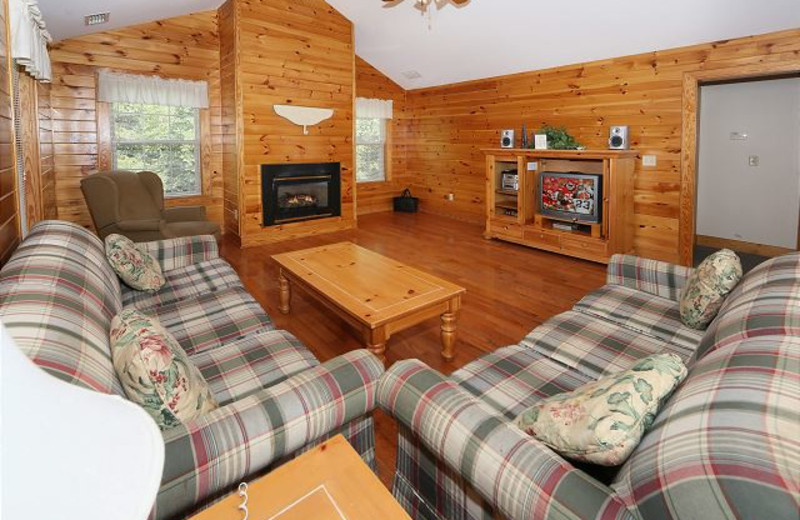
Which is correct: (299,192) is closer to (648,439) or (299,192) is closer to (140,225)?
(140,225)

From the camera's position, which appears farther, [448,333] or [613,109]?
[613,109]

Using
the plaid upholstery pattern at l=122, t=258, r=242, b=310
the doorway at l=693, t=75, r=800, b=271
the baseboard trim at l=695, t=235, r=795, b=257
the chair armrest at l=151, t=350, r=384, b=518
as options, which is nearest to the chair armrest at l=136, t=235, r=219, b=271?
the plaid upholstery pattern at l=122, t=258, r=242, b=310

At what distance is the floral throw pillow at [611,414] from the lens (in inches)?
39.3

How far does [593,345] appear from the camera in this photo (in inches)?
78.9

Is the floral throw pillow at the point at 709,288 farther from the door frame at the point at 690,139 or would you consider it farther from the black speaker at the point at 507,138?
the black speaker at the point at 507,138

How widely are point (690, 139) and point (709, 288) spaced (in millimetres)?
3190

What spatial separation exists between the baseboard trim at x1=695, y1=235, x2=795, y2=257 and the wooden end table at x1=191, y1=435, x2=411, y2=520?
5.72 meters

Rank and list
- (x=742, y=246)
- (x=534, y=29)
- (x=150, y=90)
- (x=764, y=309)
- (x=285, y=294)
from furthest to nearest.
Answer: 1. (x=150, y=90)
2. (x=742, y=246)
3. (x=534, y=29)
4. (x=285, y=294)
5. (x=764, y=309)

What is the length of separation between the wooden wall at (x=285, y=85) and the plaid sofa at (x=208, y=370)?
11.5 ft

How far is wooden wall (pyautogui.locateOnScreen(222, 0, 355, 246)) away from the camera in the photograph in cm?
538

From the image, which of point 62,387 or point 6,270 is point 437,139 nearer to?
point 6,270

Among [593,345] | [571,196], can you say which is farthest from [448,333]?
[571,196]

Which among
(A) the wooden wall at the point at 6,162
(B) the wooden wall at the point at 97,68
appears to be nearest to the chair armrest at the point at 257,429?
(A) the wooden wall at the point at 6,162

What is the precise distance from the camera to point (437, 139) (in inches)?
303
